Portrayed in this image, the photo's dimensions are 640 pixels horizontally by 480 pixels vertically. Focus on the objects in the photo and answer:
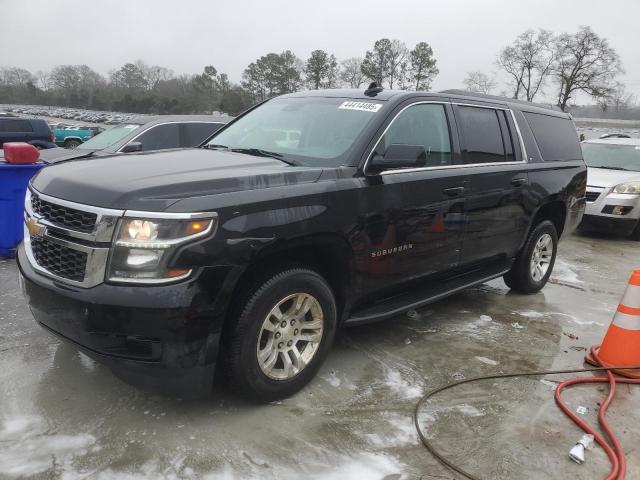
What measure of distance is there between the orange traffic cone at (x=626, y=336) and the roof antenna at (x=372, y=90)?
2330mm

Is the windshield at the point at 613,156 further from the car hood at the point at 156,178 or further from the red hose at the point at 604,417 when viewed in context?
the car hood at the point at 156,178

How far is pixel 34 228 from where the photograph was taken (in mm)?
3004

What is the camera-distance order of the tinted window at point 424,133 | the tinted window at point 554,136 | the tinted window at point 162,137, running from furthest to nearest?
the tinted window at point 162,137, the tinted window at point 554,136, the tinted window at point 424,133

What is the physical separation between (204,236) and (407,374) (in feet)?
6.13

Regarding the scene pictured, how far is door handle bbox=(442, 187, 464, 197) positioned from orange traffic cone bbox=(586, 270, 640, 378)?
1.39 m

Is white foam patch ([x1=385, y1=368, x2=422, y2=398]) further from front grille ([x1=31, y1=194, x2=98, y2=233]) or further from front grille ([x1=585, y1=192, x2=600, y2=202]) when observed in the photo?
front grille ([x1=585, y1=192, x2=600, y2=202])

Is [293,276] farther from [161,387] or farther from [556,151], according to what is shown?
[556,151]

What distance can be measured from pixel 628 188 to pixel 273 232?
27.6 feet

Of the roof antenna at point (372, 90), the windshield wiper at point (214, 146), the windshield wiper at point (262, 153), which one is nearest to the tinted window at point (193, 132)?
the windshield wiper at point (214, 146)

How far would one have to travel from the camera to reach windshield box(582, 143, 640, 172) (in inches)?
396

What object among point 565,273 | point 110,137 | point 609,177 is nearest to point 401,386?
point 565,273

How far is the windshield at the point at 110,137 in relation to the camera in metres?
8.71

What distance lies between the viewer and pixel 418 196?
3709 mm

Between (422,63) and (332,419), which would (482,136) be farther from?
(422,63)
